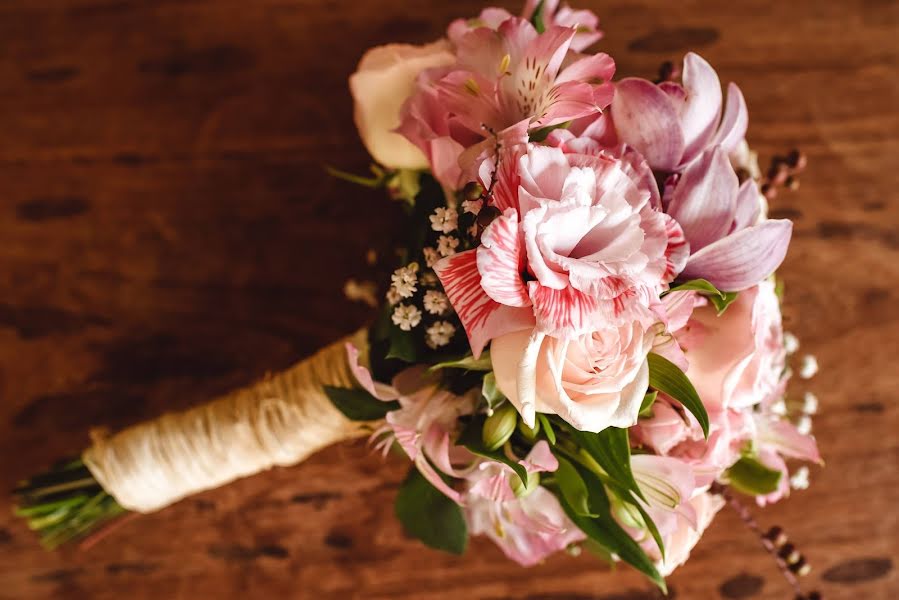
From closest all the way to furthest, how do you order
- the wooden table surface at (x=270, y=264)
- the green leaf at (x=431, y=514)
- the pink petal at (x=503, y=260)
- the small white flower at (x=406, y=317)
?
the pink petal at (x=503, y=260) → the small white flower at (x=406, y=317) → the green leaf at (x=431, y=514) → the wooden table surface at (x=270, y=264)

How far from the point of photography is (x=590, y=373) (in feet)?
1.46

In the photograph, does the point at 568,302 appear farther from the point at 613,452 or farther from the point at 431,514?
the point at 431,514

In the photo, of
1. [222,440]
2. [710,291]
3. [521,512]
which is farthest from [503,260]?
[222,440]

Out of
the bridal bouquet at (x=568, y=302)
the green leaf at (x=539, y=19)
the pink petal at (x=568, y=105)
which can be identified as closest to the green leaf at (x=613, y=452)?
the bridal bouquet at (x=568, y=302)

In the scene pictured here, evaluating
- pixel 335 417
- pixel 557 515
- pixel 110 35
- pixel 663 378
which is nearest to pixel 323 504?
pixel 335 417

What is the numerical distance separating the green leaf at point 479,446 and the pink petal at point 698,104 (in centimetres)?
24

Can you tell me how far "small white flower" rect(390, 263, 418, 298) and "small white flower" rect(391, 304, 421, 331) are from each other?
0.01 meters

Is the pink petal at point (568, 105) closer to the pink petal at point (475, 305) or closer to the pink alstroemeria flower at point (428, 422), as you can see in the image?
the pink petal at point (475, 305)

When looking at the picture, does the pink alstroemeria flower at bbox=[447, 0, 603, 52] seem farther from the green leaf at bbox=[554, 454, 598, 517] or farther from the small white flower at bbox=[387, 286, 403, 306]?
the green leaf at bbox=[554, 454, 598, 517]

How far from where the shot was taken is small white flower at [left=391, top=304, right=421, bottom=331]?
0.51 meters

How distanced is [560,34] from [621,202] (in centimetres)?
12

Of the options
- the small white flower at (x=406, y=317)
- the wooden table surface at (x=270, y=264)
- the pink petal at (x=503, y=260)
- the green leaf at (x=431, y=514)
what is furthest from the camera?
the wooden table surface at (x=270, y=264)

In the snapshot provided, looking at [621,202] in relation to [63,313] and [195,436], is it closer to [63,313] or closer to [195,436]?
[195,436]

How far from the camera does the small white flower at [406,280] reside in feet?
1.65
